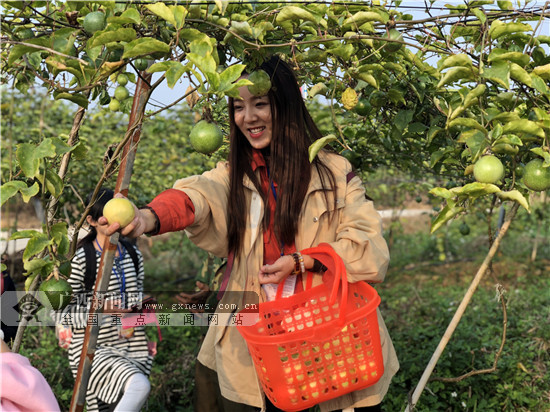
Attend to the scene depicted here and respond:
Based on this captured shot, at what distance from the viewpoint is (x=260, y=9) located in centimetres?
170

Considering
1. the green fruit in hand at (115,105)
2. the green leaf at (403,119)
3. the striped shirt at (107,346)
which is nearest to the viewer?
the green leaf at (403,119)

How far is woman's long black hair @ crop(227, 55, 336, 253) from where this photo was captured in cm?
192

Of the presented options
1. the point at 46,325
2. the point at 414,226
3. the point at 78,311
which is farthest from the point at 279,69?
the point at 414,226

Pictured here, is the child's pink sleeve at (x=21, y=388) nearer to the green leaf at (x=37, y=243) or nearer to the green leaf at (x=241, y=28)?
the green leaf at (x=37, y=243)

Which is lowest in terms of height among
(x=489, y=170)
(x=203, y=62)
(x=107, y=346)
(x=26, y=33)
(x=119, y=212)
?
(x=107, y=346)

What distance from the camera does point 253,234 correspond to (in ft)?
6.31

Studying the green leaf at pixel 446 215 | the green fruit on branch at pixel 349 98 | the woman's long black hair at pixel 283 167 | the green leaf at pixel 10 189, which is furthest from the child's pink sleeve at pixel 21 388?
the green fruit on branch at pixel 349 98

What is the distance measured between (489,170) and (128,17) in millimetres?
905

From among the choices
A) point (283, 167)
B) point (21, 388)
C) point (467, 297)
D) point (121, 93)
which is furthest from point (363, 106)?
point (21, 388)

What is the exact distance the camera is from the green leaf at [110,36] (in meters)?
1.29

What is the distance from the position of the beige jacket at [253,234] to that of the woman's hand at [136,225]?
27 cm

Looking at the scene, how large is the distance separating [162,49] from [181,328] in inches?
123

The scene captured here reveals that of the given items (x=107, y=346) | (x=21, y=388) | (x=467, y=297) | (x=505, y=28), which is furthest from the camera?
(x=107, y=346)

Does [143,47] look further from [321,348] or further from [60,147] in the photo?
[321,348]
